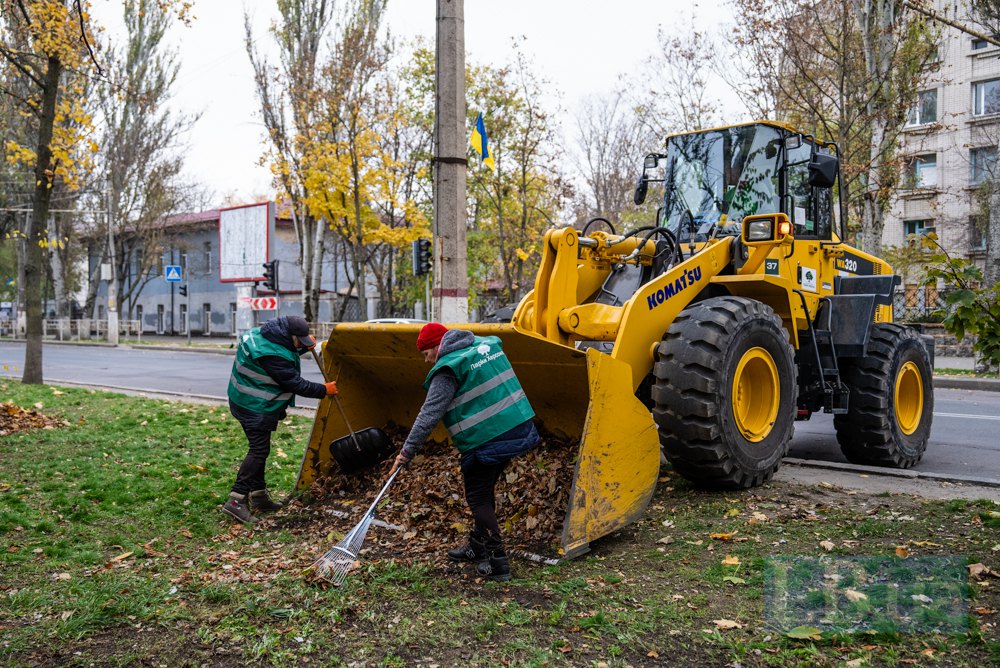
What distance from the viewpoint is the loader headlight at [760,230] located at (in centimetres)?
663

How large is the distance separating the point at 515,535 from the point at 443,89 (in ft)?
15.0

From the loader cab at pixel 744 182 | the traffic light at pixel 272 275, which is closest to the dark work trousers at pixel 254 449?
the loader cab at pixel 744 182

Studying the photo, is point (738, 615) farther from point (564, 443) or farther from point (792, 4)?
point (792, 4)

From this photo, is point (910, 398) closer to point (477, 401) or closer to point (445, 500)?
point (445, 500)

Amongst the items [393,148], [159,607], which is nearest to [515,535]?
[159,607]

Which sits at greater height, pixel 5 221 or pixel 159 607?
pixel 5 221

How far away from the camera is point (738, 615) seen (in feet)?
13.3

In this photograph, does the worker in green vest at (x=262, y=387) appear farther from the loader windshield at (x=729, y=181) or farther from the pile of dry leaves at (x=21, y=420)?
the pile of dry leaves at (x=21, y=420)

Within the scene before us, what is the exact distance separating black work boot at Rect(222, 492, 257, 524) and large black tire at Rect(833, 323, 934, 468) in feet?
17.0

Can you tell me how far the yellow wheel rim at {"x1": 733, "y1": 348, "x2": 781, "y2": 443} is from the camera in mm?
6262

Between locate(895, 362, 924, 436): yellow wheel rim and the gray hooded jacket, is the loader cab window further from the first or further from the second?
the gray hooded jacket

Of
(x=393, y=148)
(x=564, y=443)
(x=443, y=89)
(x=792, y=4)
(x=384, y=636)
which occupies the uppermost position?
(x=792, y=4)

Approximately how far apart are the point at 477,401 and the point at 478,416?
88 mm

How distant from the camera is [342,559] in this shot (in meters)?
4.71
